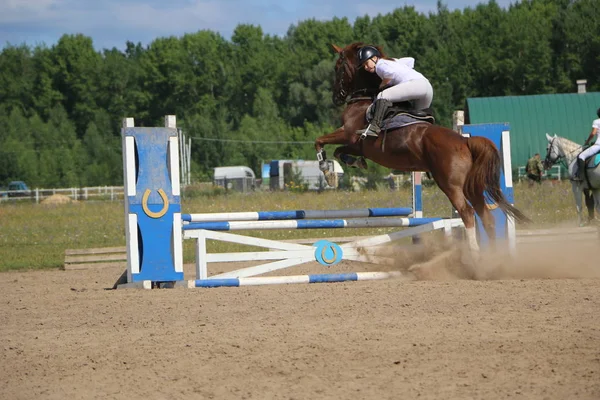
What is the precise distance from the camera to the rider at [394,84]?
8.98m

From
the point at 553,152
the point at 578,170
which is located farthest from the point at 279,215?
the point at 553,152

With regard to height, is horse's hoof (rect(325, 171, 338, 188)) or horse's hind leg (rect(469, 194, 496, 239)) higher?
horse's hoof (rect(325, 171, 338, 188))

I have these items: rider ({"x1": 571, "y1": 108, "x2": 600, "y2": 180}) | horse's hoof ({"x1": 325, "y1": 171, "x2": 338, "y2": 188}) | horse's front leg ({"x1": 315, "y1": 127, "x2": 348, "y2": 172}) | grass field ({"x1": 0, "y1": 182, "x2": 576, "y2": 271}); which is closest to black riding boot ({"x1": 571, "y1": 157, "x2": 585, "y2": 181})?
rider ({"x1": 571, "y1": 108, "x2": 600, "y2": 180})

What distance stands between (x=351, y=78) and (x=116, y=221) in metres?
13.7

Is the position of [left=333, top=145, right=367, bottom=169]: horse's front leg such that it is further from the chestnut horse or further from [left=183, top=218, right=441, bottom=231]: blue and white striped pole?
[left=183, top=218, right=441, bottom=231]: blue and white striped pole

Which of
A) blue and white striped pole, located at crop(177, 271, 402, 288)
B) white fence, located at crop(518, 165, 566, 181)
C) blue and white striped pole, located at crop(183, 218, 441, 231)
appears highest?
white fence, located at crop(518, 165, 566, 181)

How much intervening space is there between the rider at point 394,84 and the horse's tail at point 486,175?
0.84 meters

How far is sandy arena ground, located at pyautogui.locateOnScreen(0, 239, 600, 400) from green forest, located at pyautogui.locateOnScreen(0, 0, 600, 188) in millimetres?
44316

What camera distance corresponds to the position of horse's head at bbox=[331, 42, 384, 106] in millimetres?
9703

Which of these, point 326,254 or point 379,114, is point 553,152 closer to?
point 379,114

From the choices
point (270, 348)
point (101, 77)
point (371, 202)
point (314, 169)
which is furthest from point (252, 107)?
point (270, 348)

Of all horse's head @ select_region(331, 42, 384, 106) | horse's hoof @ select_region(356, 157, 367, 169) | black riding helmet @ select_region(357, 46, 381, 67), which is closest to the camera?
horse's hoof @ select_region(356, 157, 367, 169)

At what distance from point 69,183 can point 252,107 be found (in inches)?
1032

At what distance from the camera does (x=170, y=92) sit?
255 feet
